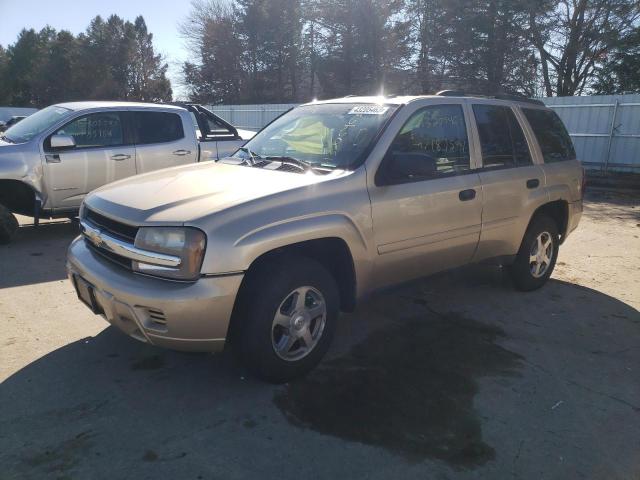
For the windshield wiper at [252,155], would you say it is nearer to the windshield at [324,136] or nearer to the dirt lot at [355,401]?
the windshield at [324,136]

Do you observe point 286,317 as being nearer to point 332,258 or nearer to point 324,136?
point 332,258

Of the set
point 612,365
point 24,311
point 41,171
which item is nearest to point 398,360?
point 612,365

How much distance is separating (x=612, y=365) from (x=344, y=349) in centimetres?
200

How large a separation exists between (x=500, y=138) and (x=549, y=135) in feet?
3.18

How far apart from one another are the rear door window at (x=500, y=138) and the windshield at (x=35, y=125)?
525 centimetres

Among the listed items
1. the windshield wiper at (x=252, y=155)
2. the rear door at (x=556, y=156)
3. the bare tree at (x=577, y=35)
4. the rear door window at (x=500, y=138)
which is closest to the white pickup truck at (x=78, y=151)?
the windshield wiper at (x=252, y=155)

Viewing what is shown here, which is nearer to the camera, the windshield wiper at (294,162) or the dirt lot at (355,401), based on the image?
the dirt lot at (355,401)

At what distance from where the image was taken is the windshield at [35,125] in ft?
21.5

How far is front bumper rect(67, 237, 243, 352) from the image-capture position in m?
2.81

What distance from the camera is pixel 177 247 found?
112 inches

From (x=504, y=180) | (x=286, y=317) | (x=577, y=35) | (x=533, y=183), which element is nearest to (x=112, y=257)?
(x=286, y=317)

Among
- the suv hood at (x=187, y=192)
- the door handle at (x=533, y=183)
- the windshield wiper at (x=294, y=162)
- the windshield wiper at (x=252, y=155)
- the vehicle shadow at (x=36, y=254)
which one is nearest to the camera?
the suv hood at (x=187, y=192)

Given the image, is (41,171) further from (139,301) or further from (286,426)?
(286,426)

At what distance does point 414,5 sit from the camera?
29266mm
